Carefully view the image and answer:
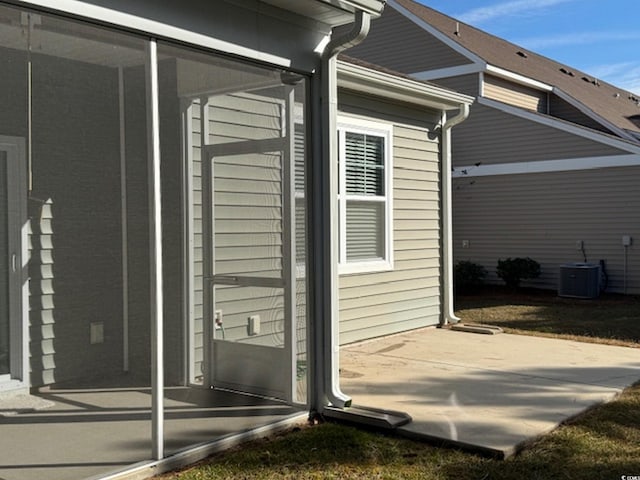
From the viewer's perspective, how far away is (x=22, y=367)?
4.60 meters

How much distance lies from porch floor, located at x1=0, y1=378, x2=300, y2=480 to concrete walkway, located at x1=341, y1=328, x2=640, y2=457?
3.23ft

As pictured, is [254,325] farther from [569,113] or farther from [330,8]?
[569,113]

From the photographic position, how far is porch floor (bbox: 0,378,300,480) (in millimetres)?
3393

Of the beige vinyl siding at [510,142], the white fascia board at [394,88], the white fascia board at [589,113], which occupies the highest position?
the white fascia board at [589,113]

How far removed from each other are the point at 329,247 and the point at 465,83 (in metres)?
11.2

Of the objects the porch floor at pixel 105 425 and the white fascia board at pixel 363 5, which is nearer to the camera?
the porch floor at pixel 105 425

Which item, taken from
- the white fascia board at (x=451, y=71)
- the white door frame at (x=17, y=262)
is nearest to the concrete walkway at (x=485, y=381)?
the white door frame at (x=17, y=262)

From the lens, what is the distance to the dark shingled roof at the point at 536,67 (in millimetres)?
15414

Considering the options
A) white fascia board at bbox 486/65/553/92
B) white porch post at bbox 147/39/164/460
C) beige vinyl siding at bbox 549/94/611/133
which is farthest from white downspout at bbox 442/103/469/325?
beige vinyl siding at bbox 549/94/611/133

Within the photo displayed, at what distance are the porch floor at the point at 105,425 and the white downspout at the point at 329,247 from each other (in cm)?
29

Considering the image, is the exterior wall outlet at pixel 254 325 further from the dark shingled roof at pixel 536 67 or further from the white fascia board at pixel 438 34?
the dark shingled roof at pixel 536 67

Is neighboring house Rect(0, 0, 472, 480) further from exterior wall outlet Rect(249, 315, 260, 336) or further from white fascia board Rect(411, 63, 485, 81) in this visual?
white fascia board Rect(411, 63, 485, 81)

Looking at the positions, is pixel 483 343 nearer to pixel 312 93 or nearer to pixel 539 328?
pixel 539 328

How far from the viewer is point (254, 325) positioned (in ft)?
14.1
